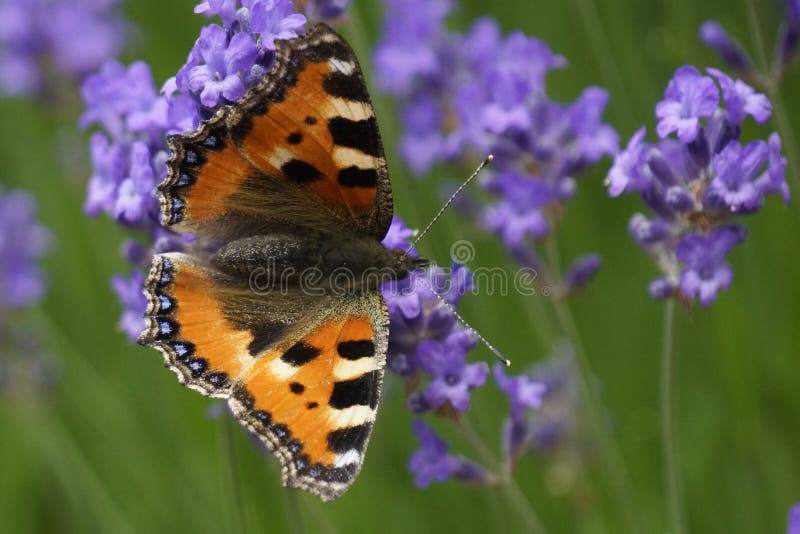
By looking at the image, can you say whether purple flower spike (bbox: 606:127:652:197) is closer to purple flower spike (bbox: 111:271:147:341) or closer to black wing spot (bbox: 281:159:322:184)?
black wing spot (bbox: 281:159:322:184)

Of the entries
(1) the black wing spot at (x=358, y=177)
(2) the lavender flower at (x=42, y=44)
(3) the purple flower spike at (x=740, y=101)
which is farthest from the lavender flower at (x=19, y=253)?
(3) the purple flower spike at (x=740, y=101)

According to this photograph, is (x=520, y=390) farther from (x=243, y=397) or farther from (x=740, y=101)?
(x=740, y=101)

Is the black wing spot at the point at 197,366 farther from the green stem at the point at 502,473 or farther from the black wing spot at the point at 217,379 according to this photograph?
the green stem at the point at 502,473

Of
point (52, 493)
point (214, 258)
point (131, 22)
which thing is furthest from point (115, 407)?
point (131, 22)

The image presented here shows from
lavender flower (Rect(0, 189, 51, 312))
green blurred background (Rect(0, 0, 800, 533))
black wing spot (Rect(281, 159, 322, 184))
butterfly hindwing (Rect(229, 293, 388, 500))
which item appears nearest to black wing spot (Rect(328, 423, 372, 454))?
butterfly hindwing (Rect(229, 293, 388, 500))

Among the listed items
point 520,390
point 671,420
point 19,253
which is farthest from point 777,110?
point 19,253
